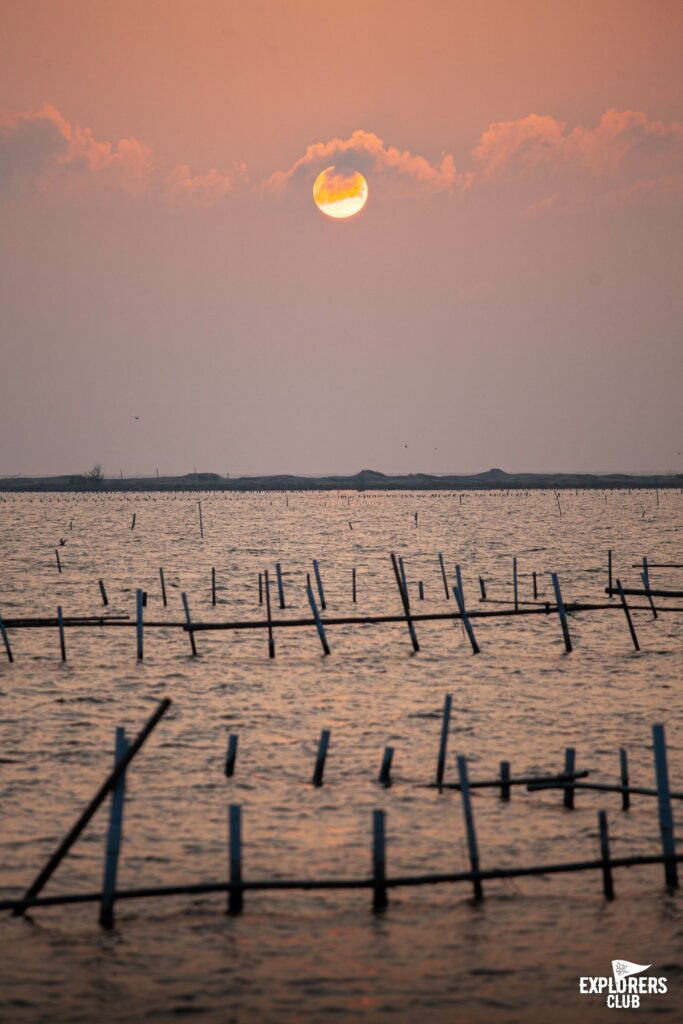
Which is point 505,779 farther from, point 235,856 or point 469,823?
point 235,856

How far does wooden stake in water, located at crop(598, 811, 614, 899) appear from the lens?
1168 centimetres

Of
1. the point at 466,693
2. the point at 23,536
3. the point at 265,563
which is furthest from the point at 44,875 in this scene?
the point at 23,536

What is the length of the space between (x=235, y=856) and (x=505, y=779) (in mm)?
4576

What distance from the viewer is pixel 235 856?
11422 mm

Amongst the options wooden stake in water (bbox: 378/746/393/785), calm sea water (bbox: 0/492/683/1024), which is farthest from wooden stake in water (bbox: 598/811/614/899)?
wooden stake in water (bbox: 378/746/393/785)

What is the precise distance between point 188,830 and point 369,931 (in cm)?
418

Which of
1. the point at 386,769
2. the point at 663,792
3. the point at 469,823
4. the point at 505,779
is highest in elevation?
the point at 663,792

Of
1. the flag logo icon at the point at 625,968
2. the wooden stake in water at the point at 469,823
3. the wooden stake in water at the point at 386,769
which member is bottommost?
the flag logo icon at the point at 625,968

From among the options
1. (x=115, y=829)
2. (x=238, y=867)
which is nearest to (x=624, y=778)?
(x=238, y=867)

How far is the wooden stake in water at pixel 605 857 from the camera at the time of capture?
11.7 metres

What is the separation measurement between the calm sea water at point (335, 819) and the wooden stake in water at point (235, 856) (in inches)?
10.8

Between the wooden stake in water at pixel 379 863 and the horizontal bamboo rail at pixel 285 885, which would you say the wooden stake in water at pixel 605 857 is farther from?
the wooden stake in water at pixel 379 863

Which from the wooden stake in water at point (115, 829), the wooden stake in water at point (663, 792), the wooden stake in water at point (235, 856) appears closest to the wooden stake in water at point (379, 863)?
the wooden stake in water at point (235, 856)

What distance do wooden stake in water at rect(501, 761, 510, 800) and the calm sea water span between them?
0.22 metres
